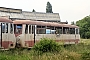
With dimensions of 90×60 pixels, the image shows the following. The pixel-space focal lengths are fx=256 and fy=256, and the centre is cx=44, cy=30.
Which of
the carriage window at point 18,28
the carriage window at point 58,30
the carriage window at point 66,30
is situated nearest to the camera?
the carriage window at point 18,28

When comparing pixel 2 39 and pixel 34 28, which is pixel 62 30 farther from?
pixel 2 39

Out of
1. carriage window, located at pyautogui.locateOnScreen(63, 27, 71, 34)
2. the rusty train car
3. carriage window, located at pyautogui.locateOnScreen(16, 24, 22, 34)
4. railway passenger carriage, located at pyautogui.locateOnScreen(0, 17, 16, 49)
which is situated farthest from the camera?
carriage window, located at pyautogui.locateOnScreen(63, 27, 71, 34)

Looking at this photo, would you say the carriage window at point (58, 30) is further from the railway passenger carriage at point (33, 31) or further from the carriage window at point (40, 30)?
the carriage window at point (40, 30)

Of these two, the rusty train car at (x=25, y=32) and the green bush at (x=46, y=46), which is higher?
the rusty train car at (x=25, y=32)

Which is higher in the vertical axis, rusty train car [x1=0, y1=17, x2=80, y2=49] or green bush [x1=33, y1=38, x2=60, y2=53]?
rusty train car [x1=0, y1=17, x2=80, y2=49]

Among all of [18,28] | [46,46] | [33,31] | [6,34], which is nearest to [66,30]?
[33,31]

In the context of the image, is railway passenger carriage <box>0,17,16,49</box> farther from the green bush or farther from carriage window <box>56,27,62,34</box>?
carriage window <box>56,27,62,34</box>

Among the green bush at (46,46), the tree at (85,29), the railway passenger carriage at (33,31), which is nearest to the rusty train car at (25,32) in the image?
the railway passenger carriage at (33,31)

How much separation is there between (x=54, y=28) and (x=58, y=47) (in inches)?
279

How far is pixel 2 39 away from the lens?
17.9m

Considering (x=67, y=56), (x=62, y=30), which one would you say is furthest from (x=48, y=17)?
(x=67, y=56)

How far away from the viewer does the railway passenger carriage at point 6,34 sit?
1786cm

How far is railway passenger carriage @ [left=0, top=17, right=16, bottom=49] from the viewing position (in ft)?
58.6

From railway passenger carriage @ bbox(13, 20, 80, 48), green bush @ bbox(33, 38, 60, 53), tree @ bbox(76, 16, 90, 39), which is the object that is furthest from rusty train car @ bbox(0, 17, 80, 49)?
tree @ bbox(76, 16, 90, 39)
